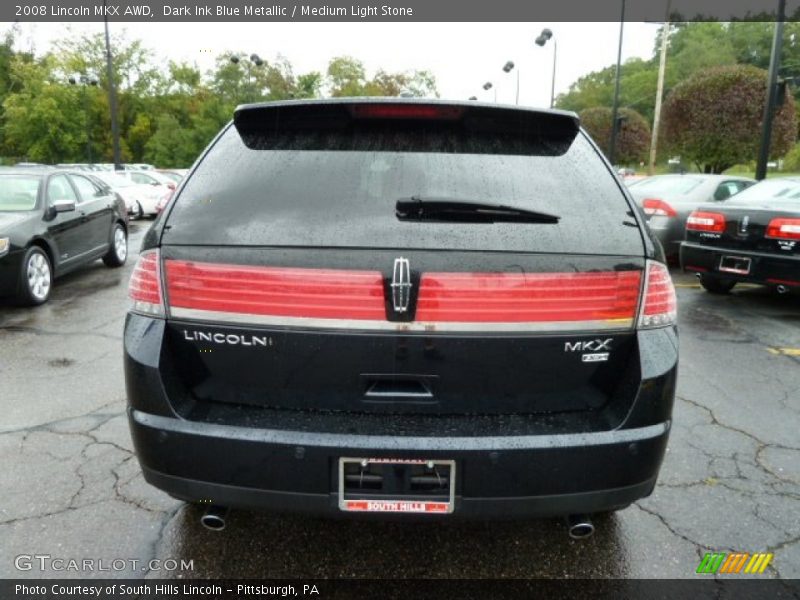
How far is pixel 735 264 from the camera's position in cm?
603

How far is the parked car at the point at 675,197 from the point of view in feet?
27.2

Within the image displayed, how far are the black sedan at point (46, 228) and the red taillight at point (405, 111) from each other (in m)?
5.37

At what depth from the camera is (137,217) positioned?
54.2 feet

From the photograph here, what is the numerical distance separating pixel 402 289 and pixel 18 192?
686 centimetres

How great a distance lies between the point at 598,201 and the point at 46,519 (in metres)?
2.64

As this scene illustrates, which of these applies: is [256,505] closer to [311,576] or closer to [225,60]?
[311,576]

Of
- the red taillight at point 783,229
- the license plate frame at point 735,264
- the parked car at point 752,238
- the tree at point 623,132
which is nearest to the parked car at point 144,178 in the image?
the parked car at point 752,238

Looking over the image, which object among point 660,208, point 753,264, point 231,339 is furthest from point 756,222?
point 231,339

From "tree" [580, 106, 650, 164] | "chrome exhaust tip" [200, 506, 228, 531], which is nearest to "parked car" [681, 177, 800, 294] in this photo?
"chrome exhaust tip" [200, 506, 228, 531]

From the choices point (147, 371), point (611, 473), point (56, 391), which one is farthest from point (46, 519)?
point (611, 473)

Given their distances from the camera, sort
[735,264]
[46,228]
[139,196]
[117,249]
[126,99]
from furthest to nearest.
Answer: [126,99] < [139,196] < [117,249] < [46,228] < [735,264]

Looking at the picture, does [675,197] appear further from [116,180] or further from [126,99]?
[126,99]

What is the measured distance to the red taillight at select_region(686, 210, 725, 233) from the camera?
20.2 feet

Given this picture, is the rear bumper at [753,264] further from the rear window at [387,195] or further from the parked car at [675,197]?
the rear window at [387,195]
